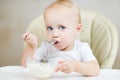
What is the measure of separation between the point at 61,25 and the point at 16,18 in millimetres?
1140

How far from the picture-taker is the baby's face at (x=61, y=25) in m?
0.99

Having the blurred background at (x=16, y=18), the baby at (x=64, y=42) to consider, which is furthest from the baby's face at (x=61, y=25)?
the blurred background at (x=16, y=18)

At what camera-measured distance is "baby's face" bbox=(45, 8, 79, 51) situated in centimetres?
99

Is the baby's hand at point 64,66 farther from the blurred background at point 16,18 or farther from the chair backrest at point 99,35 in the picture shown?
the blurred background at point 16,18

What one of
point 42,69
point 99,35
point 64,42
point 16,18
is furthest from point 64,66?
point 16,18

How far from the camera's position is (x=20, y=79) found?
35.8 inches

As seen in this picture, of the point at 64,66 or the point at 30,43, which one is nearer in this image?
the point at 64,66

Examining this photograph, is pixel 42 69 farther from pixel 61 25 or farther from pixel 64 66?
pixel 61 25

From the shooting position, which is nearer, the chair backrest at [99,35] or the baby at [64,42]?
the baby at [64,42]

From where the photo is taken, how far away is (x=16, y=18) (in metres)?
2.08

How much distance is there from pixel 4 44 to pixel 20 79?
126cm

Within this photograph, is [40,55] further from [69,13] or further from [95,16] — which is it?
[95,16]

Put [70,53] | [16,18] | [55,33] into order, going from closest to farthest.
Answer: [55,33] → [70,53] → [16,18]

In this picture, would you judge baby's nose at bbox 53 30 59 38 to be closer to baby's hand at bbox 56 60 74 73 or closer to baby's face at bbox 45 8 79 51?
baby's face at bbox 45 8 79 51
